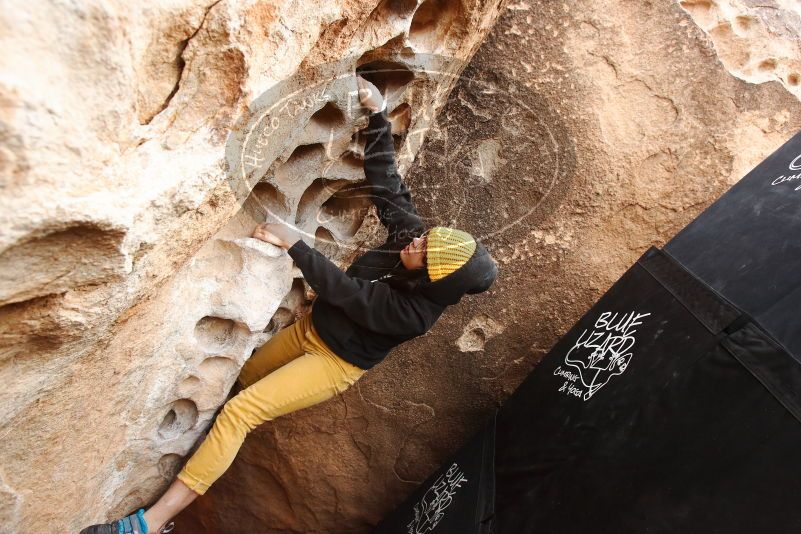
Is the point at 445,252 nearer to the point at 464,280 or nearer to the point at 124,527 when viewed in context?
the point at 464,280

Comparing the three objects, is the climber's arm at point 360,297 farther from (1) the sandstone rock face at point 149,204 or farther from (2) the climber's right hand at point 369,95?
(2) the climber's right hand at point 369,95

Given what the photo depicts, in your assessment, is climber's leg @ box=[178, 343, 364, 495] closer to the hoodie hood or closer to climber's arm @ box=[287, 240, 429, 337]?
climber's arm @ box=[287, 240, 429, 337]

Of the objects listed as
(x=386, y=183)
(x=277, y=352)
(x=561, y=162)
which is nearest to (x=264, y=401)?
(x=277, y=352)

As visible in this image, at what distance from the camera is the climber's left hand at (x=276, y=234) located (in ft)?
4.58

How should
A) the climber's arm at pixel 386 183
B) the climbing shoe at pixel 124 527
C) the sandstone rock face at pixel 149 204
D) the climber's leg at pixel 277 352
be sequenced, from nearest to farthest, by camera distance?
the sandstone rock face at pixel 149 204 < the climbing shoe at pixel 124 527 < the climber's arm at pixel 386 183 < the climber's leg at pixel 277 352

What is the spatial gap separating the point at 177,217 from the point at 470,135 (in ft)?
3.14

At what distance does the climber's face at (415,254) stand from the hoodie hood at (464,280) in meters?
0.06

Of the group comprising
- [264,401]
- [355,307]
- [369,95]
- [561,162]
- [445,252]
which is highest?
[561,162]

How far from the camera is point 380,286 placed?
1.42 metres

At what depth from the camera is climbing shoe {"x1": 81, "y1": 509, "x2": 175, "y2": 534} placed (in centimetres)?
132

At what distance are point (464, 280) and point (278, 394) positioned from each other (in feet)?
1.79

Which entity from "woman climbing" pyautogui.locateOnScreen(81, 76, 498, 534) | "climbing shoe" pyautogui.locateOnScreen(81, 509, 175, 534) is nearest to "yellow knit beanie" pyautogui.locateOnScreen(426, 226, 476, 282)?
"woman climbing" pyautogui.locateOnScreen(81, 76, 498, 534)

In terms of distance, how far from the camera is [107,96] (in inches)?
31.8

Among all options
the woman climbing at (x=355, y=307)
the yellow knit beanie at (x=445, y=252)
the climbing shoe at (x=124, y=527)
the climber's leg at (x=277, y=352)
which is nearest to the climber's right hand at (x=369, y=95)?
the woman climbing at (x=355, y=307)
